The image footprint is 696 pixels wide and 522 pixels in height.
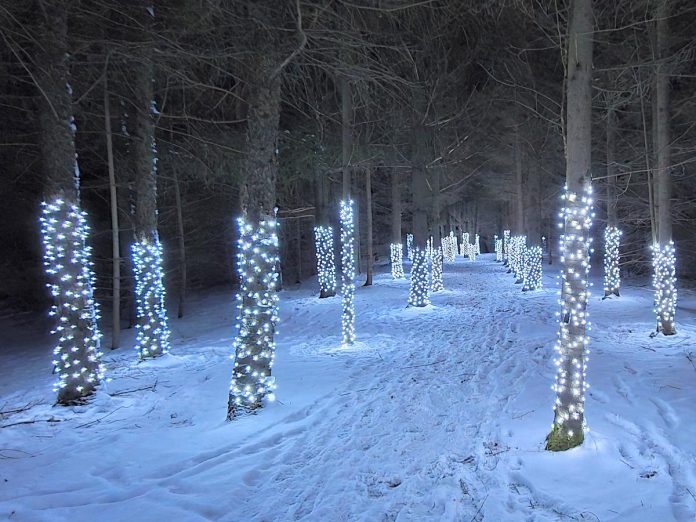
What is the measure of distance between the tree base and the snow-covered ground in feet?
0.37

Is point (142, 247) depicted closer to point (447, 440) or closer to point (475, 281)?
point (447, 440)

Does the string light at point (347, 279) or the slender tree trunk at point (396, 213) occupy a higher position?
the slender tree trunk at point (396, 213)


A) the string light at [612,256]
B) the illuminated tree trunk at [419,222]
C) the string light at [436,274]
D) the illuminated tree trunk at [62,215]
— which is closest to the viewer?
the illuminated tree trunk at [62,215]

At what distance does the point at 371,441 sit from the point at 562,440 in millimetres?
2123

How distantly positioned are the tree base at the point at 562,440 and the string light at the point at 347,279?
601cm

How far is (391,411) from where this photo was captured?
20.2 feet

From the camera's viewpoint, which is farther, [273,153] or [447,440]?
[273,153]

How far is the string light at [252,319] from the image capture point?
625 centimetres

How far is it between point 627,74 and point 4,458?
13669mm

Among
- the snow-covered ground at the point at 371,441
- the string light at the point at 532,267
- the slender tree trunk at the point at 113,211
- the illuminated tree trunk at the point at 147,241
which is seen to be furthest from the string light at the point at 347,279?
the string light at the point at 532,267

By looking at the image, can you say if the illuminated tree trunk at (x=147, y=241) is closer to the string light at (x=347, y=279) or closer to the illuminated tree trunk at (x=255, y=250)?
the string light at (x=347, y=279)

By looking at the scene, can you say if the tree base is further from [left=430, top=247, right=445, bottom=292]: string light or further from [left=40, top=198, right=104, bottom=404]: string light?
[left=430, top=247, right=445, bottom=292]: string light

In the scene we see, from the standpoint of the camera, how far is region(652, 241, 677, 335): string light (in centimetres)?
995

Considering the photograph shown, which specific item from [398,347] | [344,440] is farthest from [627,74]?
[344,440]
